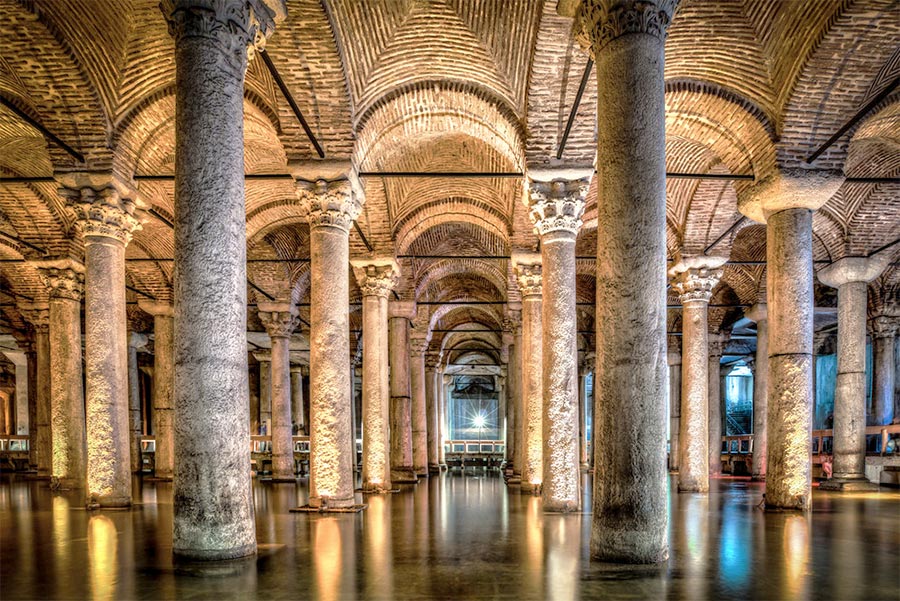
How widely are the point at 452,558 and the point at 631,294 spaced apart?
106 inches

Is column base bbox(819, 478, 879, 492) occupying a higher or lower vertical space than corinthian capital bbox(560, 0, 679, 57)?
lower

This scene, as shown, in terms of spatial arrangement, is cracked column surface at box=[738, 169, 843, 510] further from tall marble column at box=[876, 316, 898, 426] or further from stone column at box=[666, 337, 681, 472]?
stone column at box=[666, 337, 681, 472]

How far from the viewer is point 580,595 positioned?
4.55 metres

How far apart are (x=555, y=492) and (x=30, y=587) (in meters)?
6.61

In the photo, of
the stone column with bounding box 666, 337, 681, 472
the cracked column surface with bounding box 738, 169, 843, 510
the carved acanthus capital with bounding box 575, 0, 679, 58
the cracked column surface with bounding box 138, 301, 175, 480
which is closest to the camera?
the carved acanthus capital with bounding box 575, 0, 679, 58

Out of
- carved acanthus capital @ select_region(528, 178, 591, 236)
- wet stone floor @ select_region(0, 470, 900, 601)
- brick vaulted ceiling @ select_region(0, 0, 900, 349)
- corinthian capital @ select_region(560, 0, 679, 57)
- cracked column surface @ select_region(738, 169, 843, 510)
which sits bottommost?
wet stone floor @ select_region(0, 470, 900, 601)

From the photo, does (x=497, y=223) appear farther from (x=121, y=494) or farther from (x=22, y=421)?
(x=22, y=421)

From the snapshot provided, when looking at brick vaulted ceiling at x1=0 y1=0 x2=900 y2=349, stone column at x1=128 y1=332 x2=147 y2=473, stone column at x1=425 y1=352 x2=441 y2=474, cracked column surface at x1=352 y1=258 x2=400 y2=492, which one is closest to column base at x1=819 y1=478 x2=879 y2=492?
brick vaulted ceiling at x1=0 y1=0 x2=900 y2=349

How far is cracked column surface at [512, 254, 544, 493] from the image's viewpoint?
13.1m

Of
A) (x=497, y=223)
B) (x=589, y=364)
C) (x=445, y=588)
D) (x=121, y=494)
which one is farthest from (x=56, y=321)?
(x=589, y=364)

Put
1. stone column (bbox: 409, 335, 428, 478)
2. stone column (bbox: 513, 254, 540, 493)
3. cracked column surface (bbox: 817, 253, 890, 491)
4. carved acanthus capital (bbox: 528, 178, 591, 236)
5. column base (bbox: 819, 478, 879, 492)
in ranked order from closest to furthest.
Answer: carved acanthus capital (bbox: 528, 178, 591, 236), stone column (bbox: 513, 254, 540, 493), column base (bbox: 819, 478, 879, 492), cracked column surface (bbox: 817, 253, 890, 491), stone column (bbox: 409, 335, 428, 478)

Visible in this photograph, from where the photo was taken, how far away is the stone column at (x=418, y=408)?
822 inches

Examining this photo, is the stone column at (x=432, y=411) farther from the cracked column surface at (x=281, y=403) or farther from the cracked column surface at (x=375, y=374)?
the cracked column surface at (x=375, y=374)

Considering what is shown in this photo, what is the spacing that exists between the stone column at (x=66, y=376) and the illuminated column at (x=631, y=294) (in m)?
10.6
